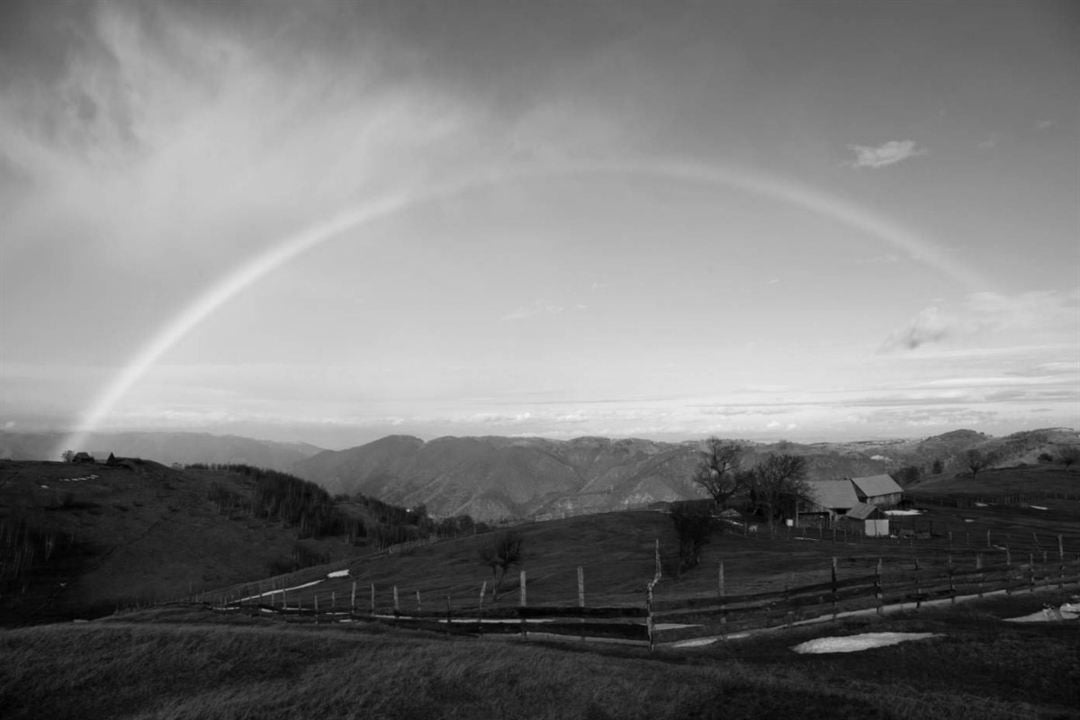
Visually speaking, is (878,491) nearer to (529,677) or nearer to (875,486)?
(875,486)

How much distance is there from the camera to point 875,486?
114 meters

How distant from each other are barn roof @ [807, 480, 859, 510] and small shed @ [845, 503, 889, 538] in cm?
437

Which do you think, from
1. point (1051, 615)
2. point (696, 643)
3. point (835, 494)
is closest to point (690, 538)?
point (1051, 615)

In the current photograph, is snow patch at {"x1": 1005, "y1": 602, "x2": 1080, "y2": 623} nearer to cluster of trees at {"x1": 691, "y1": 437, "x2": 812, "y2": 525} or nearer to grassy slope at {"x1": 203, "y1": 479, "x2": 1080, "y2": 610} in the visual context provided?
grassy slope at {"x1": 203, "y1": 479, "x2": 1080, "y2": 610}

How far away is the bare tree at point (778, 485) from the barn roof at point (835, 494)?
9.23 m

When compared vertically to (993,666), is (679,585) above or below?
below

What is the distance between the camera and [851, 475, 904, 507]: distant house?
111m

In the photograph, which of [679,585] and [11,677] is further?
[679,585]

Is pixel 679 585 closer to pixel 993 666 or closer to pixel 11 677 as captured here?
pixel 993 666

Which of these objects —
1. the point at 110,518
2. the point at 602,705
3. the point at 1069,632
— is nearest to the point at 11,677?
the point at 602,705

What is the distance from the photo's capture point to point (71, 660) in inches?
818

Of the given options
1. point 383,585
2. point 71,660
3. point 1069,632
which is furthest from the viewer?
point 383,585

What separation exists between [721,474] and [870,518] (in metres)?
22.9

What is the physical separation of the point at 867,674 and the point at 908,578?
80.8ft
